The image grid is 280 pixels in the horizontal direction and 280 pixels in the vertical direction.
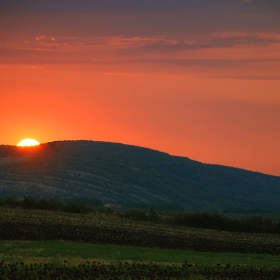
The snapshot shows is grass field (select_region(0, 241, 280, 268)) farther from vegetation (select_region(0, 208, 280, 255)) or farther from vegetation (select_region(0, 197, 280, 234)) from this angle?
vegetation (select_region(0, 197, 280, 234))

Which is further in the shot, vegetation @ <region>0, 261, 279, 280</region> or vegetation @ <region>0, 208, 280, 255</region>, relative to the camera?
vegetation @ <region>0, 208, 280, 255</region>

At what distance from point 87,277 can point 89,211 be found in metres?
69.8

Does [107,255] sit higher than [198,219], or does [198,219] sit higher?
[198,219]

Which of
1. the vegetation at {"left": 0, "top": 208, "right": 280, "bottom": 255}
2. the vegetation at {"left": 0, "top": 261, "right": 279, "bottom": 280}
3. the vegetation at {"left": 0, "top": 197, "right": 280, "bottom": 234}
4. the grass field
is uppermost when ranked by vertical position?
the vegetation at {"left": 0, "top": 197, "right": 280, "bottom": 234}

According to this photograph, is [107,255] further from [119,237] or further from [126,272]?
[119,237]

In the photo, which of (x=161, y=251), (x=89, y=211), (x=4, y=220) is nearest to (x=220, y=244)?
(x=161, y=251)

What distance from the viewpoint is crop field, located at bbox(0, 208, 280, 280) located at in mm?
34281

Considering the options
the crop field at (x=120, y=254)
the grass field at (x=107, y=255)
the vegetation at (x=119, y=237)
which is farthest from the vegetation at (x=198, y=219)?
the grass field at (x=107, y=255)

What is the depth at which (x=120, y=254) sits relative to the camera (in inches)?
1793

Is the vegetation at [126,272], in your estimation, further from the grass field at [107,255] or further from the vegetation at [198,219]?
the vegetation at [198,219]

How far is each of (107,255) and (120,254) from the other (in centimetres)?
139

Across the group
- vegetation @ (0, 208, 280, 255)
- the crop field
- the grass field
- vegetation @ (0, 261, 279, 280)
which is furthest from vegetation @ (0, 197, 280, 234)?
vegetation @ (0, 261, 279, 280)

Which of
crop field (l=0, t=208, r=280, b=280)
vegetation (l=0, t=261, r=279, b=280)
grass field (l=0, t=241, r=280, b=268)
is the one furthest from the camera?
grass field (l=0, t=241, r=280, b=268)

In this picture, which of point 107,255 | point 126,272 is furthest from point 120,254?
point 126,272
